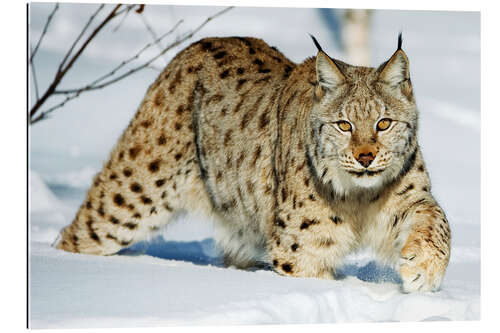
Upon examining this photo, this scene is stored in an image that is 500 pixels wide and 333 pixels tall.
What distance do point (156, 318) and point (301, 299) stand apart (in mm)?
746

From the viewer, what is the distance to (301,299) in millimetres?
4551

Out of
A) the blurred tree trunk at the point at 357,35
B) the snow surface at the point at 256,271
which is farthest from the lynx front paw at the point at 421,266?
the blurred tree trunk at the point at 357,35

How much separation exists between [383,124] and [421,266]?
0.71 m

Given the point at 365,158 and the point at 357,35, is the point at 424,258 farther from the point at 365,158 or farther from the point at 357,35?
the point at 357,35

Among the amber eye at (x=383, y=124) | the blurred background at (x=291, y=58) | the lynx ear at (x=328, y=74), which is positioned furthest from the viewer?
the blurred background at (x=291, y=58)

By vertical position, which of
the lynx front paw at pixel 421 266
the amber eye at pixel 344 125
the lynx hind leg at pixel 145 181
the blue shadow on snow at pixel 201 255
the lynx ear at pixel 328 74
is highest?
the lynx ear at pixel 328 74

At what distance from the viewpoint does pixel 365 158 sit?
4328mm

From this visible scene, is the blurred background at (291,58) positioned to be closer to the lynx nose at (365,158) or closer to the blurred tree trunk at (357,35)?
the blurred tree trunk at (357,35)

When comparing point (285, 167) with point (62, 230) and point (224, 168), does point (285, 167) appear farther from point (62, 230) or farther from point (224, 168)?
point (62, 230)

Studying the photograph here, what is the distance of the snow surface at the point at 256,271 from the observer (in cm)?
442

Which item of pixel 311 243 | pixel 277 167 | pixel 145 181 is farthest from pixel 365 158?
pixel 145 181

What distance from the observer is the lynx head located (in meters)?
4.38

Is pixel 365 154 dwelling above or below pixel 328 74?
below
